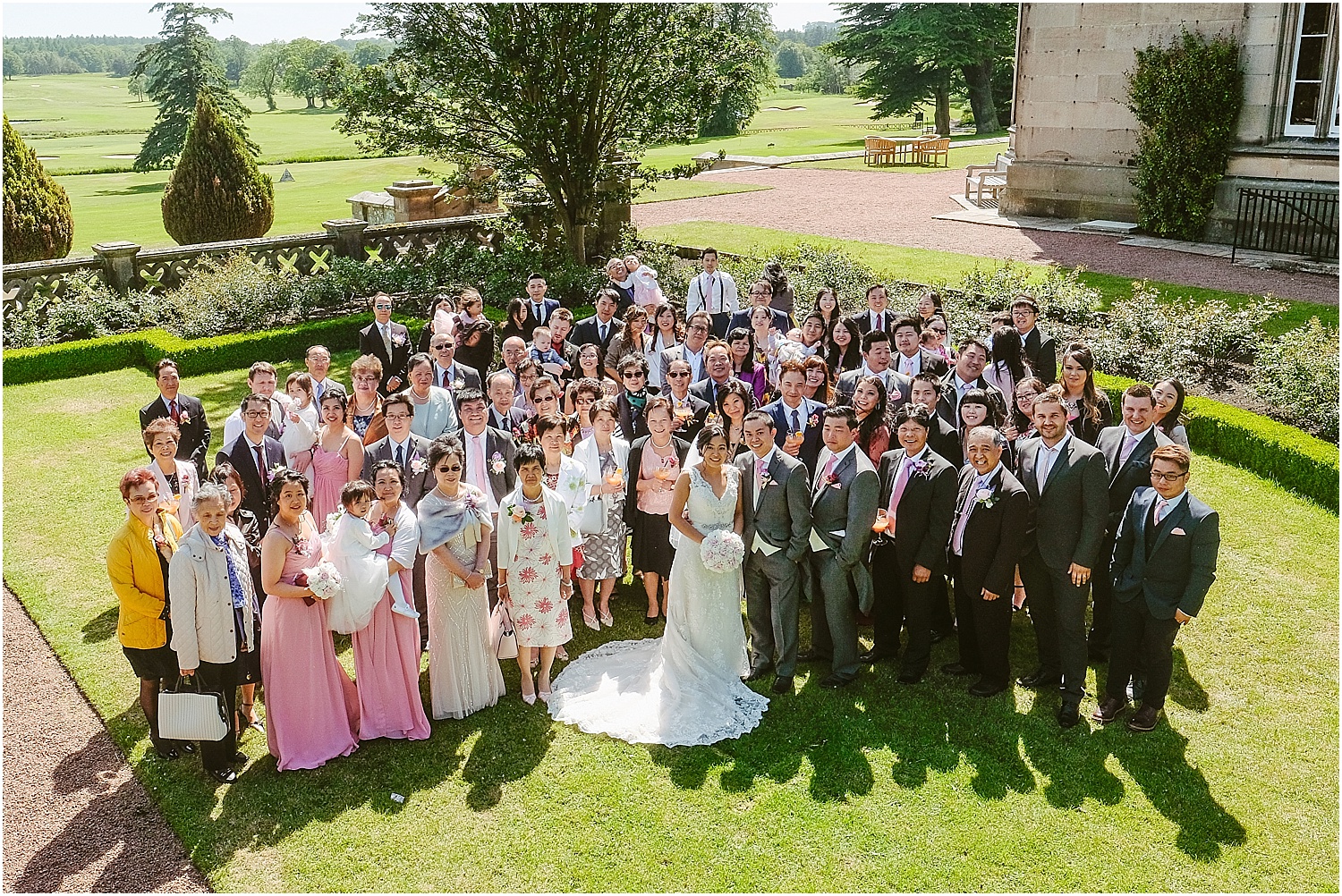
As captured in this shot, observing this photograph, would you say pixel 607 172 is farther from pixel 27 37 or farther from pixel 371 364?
pixel 27 37

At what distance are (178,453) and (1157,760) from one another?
26.9 ft

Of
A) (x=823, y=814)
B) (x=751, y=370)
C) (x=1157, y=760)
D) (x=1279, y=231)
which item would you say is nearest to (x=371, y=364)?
(x=751, y=370)

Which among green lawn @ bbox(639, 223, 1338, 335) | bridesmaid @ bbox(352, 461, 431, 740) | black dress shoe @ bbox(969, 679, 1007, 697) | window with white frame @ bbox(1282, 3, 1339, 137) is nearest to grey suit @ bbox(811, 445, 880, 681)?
black dress shoe @ bbox(969, 679, 1007, 697)

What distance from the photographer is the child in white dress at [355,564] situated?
6262mm

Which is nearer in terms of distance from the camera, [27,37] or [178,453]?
[178,453]

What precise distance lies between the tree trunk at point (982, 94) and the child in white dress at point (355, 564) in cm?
5059

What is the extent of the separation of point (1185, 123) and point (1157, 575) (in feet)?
58.3

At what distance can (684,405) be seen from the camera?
8695mm

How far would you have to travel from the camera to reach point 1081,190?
23.6m

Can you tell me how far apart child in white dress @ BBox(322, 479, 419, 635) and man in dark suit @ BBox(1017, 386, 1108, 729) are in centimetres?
430

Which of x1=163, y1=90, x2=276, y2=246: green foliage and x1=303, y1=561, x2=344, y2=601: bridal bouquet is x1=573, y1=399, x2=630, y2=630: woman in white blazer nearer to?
x1=303, y1=561, x2=344, y2=601: bridal bouquet

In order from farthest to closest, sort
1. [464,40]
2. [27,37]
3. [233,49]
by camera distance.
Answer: [27,37] → [233,49] → [464,40]

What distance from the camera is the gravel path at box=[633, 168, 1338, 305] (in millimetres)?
18109

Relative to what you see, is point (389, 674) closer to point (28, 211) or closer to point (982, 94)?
point (28, 211)
